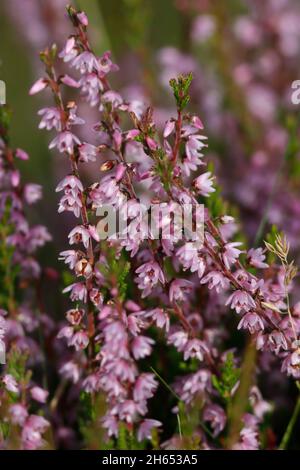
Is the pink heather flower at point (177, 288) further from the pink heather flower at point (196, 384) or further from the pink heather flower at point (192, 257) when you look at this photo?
the pink heather flower at point (196, 384)

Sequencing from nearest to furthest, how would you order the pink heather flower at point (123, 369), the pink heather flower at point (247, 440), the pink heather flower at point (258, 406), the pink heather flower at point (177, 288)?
the pink heather flower at point (123, 369) < the pink heather flower at point (177, 288) < the pink heather flower at point (247, 440) < the pink heather flower at point (258, 406)

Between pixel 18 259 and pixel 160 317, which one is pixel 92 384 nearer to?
pixel 160 317

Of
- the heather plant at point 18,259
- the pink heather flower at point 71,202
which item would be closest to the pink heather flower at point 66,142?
the pink heather flower at point 71,202

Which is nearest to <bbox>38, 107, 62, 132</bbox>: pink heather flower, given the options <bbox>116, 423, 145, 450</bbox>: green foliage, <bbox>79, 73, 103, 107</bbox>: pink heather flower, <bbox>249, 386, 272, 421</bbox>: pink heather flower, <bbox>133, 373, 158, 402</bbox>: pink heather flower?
<bbox>79, 73, 103, 107</bbox>: pink heather flower

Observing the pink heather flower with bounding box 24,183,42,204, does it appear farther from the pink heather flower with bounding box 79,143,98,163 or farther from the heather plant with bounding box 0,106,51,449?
the pink heather flower with bounding box 79,143,98,163

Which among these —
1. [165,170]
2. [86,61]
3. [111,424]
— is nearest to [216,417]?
[111,424]

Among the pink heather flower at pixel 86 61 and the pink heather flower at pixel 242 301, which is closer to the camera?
the pink heather flower at pixel 242 301

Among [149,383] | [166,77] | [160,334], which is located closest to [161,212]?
[149,383]
